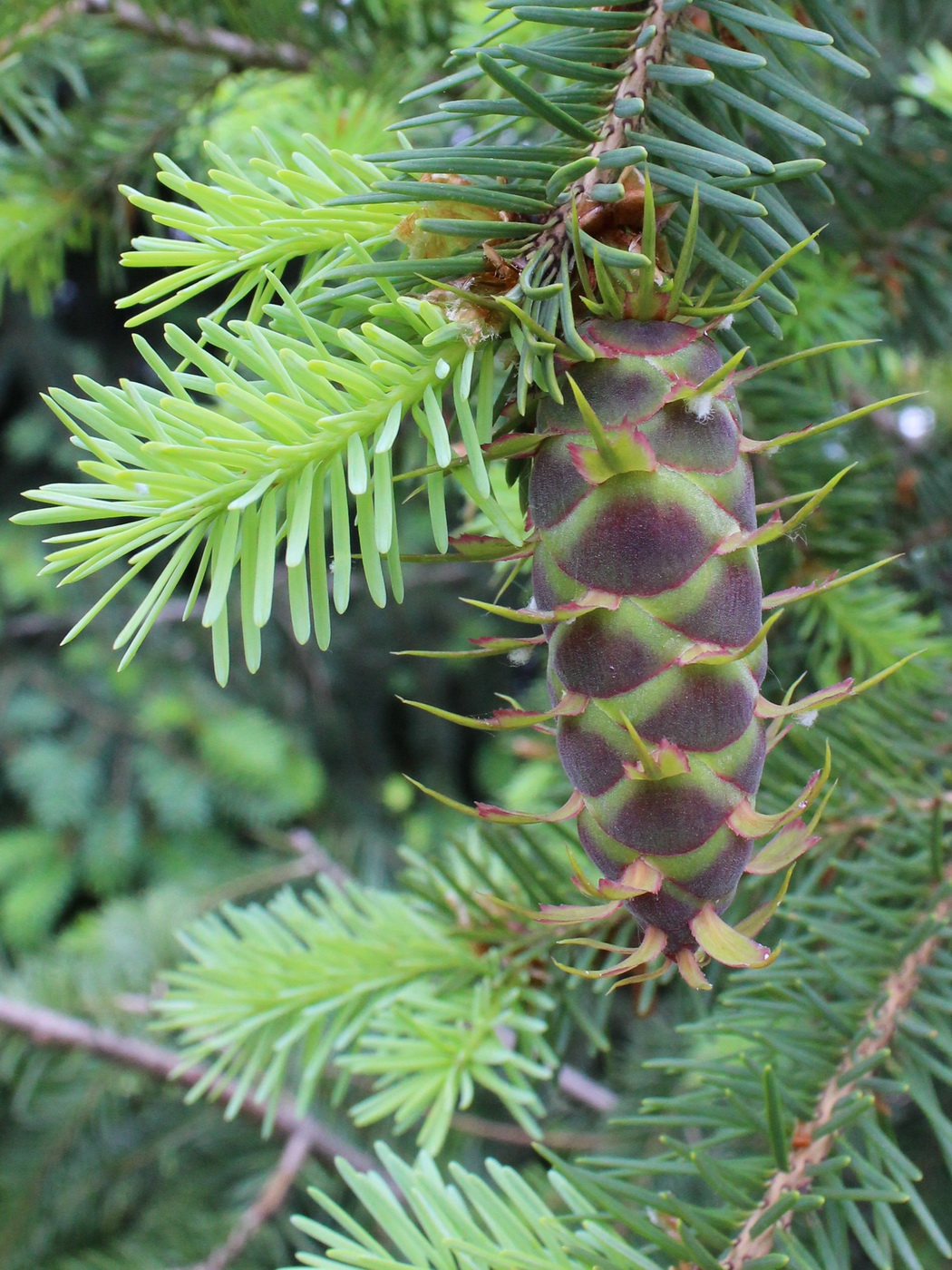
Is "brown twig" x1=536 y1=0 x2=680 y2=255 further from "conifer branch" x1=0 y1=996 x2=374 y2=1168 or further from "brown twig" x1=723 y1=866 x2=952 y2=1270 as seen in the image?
"conifer branch" x1=0 y1=996 x2=374 y2=1168

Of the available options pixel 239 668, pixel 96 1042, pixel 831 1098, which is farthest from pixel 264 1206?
pixel 239 668

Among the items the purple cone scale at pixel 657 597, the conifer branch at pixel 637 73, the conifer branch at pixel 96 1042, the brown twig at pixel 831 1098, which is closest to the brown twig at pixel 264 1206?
the conifer branch at pixel 96 1042

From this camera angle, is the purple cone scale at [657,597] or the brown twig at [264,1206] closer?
the purple cone scale at [657,597]

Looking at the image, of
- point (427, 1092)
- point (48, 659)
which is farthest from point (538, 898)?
point (48, 659)

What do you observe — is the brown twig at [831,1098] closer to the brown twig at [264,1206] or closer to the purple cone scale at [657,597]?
the purple cone scale at [657,597]

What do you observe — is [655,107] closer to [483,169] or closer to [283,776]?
[483,169]

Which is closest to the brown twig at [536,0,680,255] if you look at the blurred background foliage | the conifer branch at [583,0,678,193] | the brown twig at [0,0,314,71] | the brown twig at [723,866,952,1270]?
the conifer branch at [583,0,678,193]
